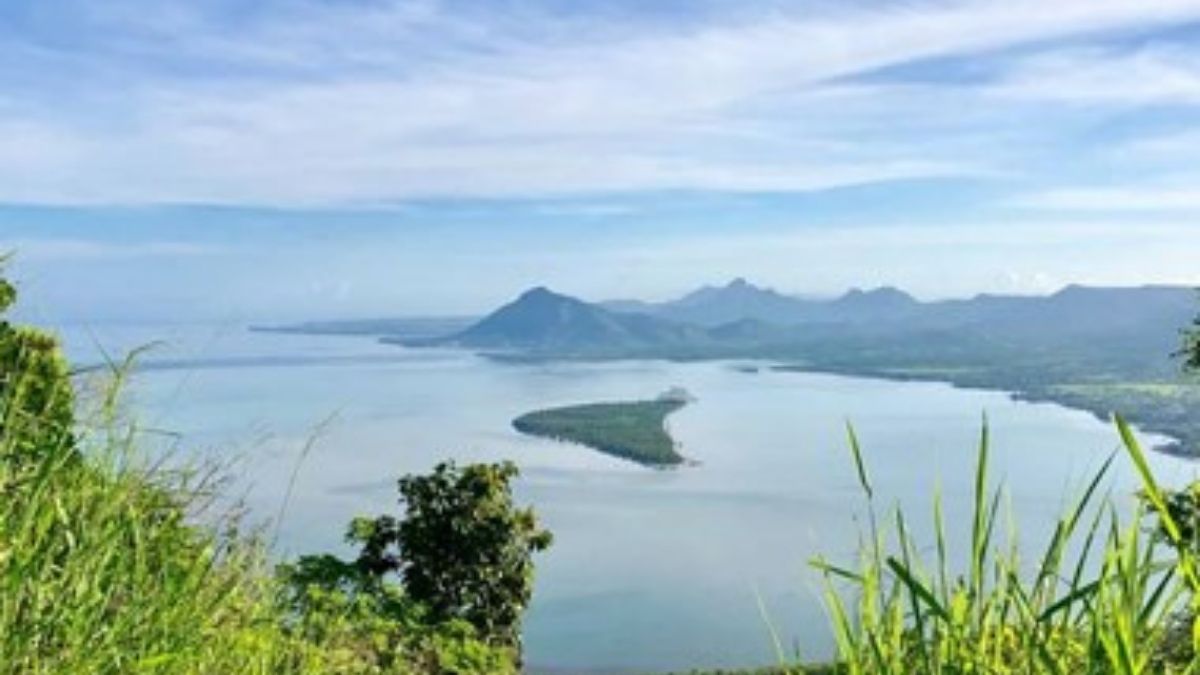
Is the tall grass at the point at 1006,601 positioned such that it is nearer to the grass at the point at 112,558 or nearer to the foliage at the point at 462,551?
the grass at the point at 112,558

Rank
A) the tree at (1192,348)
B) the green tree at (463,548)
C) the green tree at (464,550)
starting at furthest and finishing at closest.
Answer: the green tree at (464,550), the tree at (1192,348), the green tree at (463,548)

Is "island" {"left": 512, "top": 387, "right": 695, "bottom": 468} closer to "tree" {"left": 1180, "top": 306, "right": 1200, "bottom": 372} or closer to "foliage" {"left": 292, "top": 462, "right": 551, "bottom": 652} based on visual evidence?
"tree" {"left": 1180, "top": 306, "right": 1200, "bottom": 372}

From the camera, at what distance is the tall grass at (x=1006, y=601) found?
2459 mm

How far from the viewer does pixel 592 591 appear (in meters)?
101

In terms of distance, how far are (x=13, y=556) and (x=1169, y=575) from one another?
2.51 m

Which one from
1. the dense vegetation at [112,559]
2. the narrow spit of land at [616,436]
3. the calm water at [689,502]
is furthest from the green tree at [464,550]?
the narrow spit of land at [616,436]

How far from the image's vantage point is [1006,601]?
277 centimetres

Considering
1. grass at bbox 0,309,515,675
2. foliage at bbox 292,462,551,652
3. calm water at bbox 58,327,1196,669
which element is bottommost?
calm water at bbox 58,327,1196,669

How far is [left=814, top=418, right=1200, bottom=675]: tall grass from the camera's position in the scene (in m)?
2.46

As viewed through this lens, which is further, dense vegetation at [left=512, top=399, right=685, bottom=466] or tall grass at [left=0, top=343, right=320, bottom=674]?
dense vegetation at [left=512, top=399, right=685, bottom=466]

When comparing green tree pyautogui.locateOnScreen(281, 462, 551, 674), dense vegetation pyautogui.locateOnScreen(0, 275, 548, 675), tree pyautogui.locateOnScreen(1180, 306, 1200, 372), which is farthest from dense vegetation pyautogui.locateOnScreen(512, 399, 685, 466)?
dense vegetation pyautogui.locateOnScreen(0, 275, 548, 675)

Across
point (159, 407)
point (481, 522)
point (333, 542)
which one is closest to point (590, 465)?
point (333, 542)

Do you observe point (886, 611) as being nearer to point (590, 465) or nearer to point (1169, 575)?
point (1169, 575)

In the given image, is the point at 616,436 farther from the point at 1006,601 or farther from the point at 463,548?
the point at 1006,601
